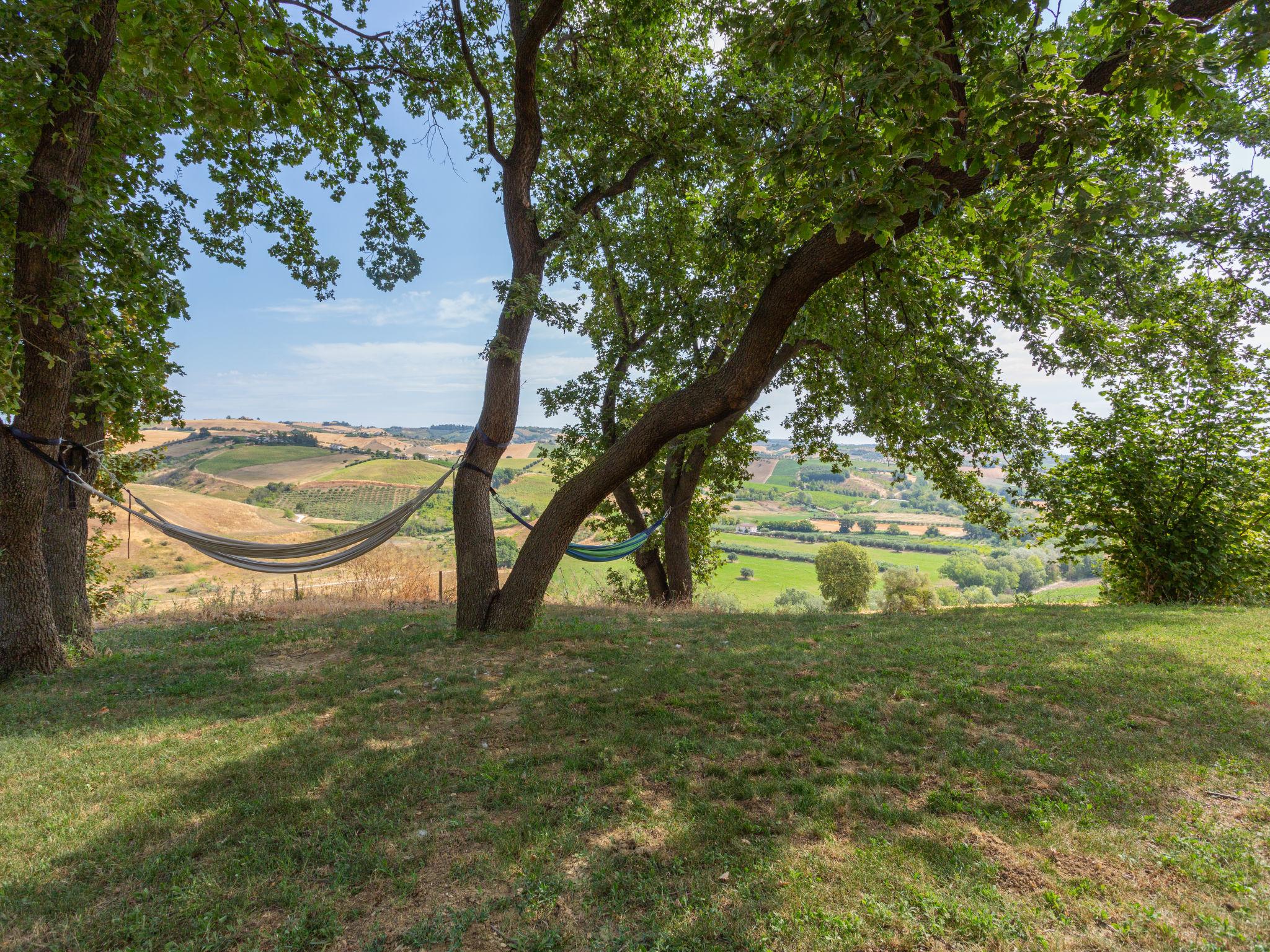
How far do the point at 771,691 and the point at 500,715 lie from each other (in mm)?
1817

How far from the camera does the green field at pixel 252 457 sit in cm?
3847

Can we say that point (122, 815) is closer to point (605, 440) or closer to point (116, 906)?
point (116, 906)

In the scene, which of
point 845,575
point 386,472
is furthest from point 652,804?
point 386,472

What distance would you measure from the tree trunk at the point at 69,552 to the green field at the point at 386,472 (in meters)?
29.5

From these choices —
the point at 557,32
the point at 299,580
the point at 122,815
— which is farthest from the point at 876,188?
the point at 299,580

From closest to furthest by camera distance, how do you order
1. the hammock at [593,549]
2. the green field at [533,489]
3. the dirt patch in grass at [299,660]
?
1. the dirt patch in grass at [299,660]
2. the hammock at [593,549]
3. the green field at [533,489]

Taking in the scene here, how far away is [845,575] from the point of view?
699 inches

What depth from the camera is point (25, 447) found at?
436cm

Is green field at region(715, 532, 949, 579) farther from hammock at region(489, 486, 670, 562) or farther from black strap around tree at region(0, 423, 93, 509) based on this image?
black strap around tree at region(0, 423, 93, 509)

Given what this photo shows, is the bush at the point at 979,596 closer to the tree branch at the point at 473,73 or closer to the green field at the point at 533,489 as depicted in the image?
the green field at the point at 533,489

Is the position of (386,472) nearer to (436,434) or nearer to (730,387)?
(436,434)

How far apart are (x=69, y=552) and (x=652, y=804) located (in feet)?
20.5

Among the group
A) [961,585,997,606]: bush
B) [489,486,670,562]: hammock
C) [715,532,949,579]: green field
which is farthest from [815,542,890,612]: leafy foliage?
[715,532,949,579]: green field

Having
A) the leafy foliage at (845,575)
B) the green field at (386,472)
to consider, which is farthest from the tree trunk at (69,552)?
the green field at (386,472)
